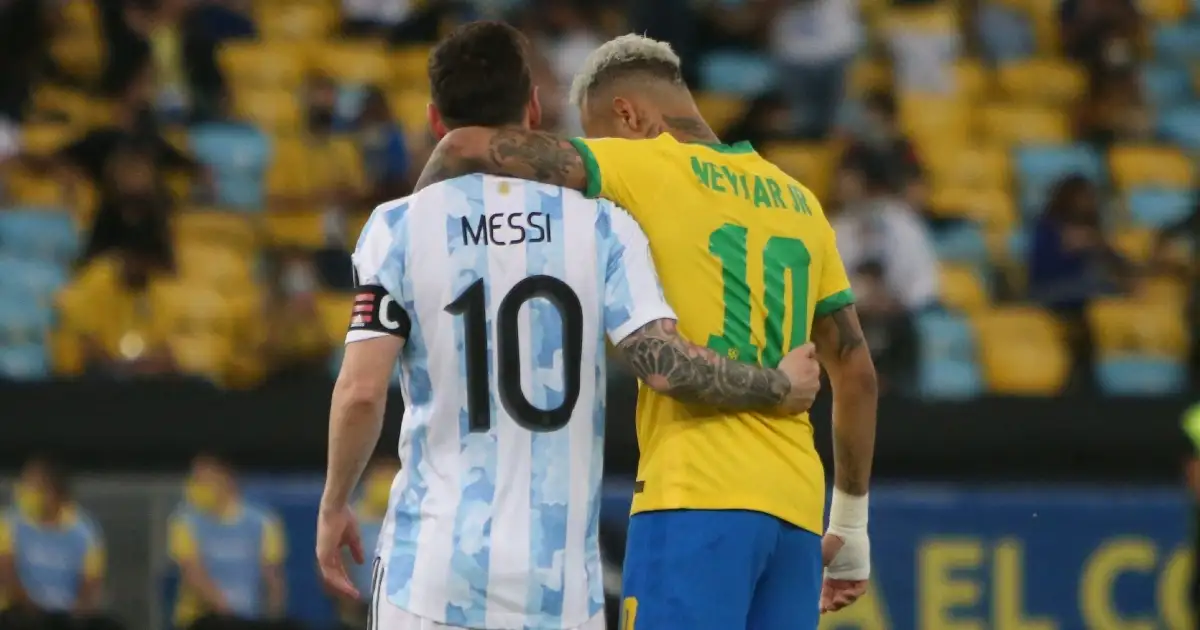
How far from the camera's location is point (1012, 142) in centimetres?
1391

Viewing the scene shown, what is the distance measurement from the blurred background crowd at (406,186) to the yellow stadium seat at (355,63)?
2cm

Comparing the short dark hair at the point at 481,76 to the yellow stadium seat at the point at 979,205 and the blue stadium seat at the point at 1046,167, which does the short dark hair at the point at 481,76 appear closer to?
the yellow stadium seat at the point at 979,205

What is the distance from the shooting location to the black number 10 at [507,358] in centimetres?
465

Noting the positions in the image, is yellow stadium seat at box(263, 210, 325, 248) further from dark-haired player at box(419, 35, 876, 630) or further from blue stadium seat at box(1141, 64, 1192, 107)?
dark-haired player at box(419, 35, 876, 630)

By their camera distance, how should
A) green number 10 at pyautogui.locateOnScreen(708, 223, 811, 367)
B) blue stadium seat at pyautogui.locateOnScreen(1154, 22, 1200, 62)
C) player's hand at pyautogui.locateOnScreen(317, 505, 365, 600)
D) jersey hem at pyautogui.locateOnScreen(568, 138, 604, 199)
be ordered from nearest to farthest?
player's hand at pyautogui.locateOnScreen(317, 505, 365, 600), jersey hem at pyautogui.locateOnScreen(568, 138, 604, 199), green number 10 at pyautogui.locateOnScreen(708, 223, 811, 367), blue stadium seat at pyautogui.locateOnScreen(1154, 22, 1200, 62)

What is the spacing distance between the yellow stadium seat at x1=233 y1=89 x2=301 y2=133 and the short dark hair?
29.0 feet

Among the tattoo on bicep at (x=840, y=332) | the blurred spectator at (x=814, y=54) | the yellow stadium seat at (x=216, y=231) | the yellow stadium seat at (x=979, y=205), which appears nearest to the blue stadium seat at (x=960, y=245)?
the yellow stadium seat at (x=979, y=205)

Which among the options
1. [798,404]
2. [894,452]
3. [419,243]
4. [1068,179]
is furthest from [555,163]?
[1068,179]

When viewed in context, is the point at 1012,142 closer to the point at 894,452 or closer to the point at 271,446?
the point at 894,452

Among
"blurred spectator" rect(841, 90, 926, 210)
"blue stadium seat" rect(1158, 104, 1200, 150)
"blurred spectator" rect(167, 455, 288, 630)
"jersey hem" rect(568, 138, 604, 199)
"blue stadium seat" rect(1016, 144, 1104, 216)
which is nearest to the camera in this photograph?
"jersey hem" rect(568, 138, 604, 199)

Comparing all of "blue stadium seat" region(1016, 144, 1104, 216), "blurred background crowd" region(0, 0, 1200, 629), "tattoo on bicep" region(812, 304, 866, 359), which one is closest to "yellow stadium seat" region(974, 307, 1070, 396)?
"blurred background crowd" region(0, 0, 1200, 629)

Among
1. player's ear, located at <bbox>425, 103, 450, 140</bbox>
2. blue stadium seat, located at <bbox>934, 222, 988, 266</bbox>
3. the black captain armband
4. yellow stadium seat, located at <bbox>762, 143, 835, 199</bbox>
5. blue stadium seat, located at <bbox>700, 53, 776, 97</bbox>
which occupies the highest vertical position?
blue stadium seat, located at <bbox>700, 53, 776, 97</bbox>

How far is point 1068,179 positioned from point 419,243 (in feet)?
27.6

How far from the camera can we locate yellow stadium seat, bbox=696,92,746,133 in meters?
13.3
